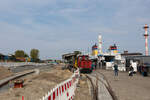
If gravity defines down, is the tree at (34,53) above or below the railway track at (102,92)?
above

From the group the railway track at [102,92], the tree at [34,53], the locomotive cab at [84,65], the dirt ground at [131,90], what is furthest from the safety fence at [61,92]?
the tree at [34,53]

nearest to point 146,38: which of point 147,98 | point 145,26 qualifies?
point 145,26

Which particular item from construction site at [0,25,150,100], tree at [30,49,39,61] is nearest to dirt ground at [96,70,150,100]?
construction site at [0,25,150,100]

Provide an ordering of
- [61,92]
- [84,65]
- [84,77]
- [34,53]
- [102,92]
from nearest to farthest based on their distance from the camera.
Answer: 1. [61,92]
2. [102,92]
3. [84,77]
4. [84,65]
5. [34,53]

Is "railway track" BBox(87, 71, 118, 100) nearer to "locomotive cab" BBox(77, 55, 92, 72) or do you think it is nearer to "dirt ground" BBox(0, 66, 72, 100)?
"dirt ground" BBox(0, 66, 72, 100)

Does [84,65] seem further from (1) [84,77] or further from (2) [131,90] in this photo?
(2) [131,90]

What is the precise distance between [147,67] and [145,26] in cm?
3749

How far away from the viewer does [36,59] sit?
12238cm

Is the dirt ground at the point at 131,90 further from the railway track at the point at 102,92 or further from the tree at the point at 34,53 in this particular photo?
the tree at the point at 34,53

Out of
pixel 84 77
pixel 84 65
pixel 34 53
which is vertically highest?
pixel 34 53

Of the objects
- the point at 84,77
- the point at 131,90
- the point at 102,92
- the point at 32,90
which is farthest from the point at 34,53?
the point at 102,92

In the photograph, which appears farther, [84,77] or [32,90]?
[84,77]

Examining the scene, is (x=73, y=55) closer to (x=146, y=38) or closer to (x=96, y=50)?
(x=146, y=38)

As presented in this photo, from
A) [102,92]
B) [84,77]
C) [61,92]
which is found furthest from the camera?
[84,77]
